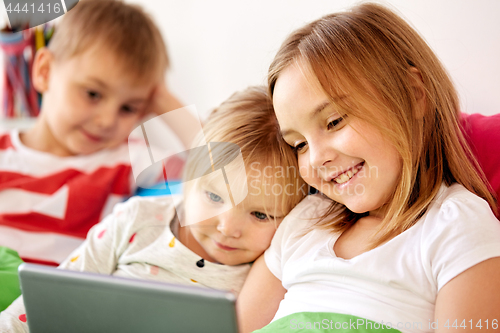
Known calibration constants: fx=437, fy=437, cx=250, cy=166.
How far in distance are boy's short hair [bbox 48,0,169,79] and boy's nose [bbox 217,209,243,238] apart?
0.73 meters

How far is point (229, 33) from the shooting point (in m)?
1.41

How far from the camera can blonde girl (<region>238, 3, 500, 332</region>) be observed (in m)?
0.65

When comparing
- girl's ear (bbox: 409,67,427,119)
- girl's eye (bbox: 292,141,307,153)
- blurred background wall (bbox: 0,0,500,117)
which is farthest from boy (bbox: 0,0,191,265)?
girl's ear (bbox: 409,67,427,119)

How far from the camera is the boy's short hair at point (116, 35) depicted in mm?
1390

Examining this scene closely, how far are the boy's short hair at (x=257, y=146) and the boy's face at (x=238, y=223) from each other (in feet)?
0.08

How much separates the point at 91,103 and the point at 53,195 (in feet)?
1.06

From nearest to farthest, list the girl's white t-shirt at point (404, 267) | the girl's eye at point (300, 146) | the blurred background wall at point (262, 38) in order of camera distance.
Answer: the girl's white t-shirt at point (404, 267), the girl's eye at point (300, 146), the blurred background wall at point (262, 38)

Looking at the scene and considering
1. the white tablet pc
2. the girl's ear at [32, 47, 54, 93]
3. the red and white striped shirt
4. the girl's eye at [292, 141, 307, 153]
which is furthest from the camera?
the girl's ear at [32, 47, 54, 93]

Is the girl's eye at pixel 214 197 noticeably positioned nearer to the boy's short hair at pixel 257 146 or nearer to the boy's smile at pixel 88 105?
the boy's short hair at pixel 257 146

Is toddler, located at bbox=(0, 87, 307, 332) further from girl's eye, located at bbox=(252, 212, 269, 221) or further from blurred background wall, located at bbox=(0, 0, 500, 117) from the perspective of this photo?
blurred background wall, located at bbox=(0, 0, 500, 117)

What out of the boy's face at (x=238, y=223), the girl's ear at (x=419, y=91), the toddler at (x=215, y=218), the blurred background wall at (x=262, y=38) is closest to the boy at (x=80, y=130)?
the blurred background wall at (x=262, y=38)

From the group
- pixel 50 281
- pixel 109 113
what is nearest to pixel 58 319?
pixel 50 281

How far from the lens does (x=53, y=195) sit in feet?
4.15

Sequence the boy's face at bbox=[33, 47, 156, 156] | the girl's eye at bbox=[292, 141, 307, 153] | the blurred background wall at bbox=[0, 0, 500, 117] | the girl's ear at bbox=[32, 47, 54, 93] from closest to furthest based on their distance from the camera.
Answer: the girl's eye at bbox=[292, 141, 307, 153], the blurred background wall at bbox=[0, 0, 500, 117], the boy's face at bbox=[33, 47, 156, 156], the girl's ear at bbox=[32, 47, 54, 93]
